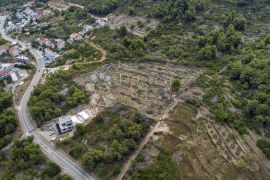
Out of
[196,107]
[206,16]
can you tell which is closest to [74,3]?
[206,16]

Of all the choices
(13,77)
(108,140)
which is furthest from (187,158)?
(13,77)

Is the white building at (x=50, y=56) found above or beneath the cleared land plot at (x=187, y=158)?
beneath

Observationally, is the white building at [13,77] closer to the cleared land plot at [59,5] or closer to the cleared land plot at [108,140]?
the cleared land plot at [108,140]

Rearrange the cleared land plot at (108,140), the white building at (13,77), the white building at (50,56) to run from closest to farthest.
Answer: the cleared land plot at (108,140) < the white building at (13,77) < the white building at (50,56)

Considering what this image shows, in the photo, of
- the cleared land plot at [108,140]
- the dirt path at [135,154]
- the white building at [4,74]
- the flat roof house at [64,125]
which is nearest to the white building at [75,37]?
the white building at [4,74]

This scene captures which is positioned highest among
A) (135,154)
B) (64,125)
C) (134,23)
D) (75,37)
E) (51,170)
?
(134,23)

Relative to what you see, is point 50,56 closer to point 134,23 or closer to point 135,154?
point 134,23

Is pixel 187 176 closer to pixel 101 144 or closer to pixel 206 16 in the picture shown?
pixel 101 144
